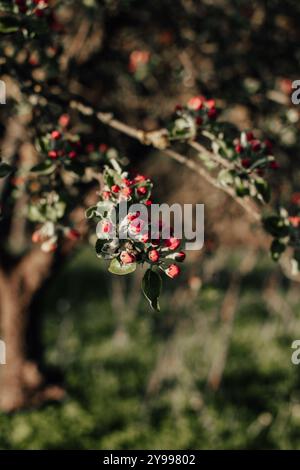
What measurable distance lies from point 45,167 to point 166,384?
11.3 feet

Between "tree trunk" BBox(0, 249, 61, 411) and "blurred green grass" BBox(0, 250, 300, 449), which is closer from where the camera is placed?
"blurred green grass" BBox(0, 250, 300, 449)

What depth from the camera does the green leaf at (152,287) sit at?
61.2 inches

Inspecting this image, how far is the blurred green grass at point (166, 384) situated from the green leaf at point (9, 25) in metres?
2.07

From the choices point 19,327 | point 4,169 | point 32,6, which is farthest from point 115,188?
point 19,327

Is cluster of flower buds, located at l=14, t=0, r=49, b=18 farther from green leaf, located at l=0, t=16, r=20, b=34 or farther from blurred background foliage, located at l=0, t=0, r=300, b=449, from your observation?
blurred background foliage, located at l=0, t=0, r=300, b=449

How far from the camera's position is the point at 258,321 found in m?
7.93

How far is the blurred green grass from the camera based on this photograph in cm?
423

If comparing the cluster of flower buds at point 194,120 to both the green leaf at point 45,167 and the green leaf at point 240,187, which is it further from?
the green leaf at point 45,167

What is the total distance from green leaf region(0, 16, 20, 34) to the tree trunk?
2493mm

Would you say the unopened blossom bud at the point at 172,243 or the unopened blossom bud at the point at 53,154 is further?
the unopened blossom bud at the point at 53,154
